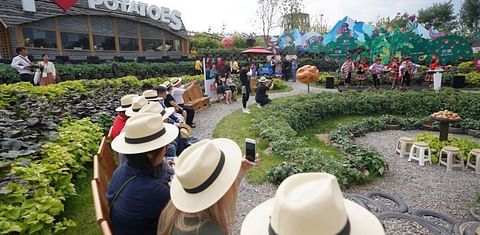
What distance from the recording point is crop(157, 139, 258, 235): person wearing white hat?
1688 millimetres

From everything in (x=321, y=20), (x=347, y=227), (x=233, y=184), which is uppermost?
(x=321, y=20)

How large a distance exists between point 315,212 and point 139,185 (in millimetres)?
1457

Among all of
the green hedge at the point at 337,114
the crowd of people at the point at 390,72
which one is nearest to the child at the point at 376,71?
the crowd of people at the point at 390,72

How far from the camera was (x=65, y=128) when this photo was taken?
4.55 m

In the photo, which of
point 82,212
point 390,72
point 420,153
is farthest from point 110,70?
point 390,72

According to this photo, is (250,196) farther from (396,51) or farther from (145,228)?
(396,51)

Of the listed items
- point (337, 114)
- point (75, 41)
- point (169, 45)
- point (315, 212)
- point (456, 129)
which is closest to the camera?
point (315, 212)

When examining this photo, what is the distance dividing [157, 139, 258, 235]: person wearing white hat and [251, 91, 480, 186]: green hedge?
302 centimetres

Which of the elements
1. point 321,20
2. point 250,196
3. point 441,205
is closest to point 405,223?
point 441,205

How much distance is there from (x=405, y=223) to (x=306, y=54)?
2597 centimetres

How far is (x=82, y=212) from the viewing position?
3.50 meters

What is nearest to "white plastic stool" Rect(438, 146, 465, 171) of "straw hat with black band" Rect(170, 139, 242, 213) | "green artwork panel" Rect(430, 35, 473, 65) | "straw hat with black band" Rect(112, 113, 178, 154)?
"straw hat with black band" Rect(112, 113, 178, 154)

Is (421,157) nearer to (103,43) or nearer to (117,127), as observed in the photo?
(117,127)

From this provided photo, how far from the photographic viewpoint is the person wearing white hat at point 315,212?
3.50 ft
